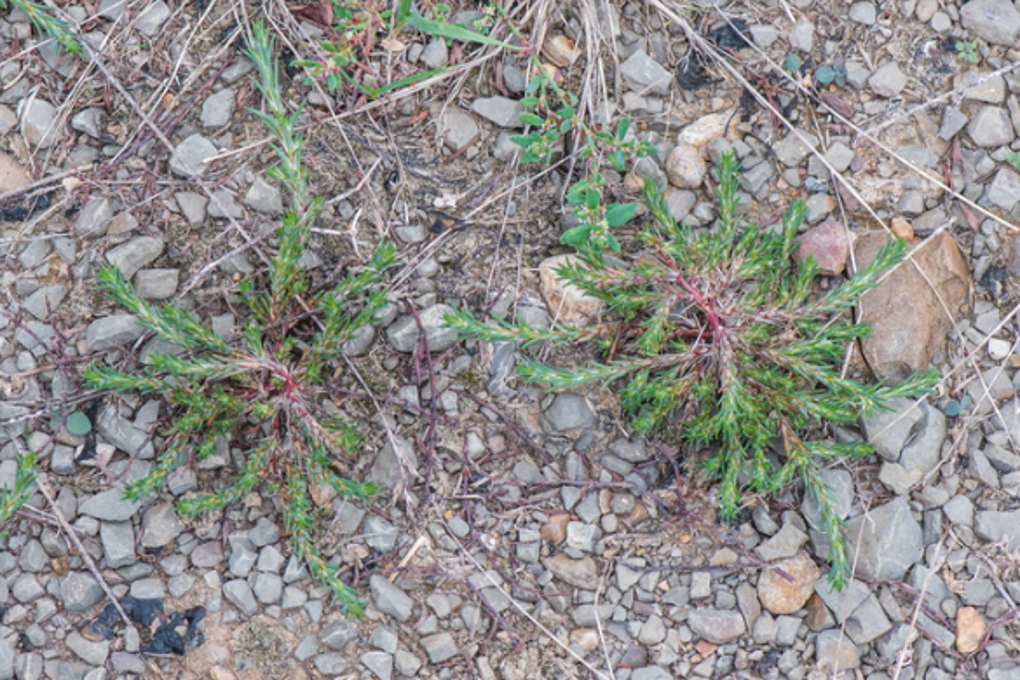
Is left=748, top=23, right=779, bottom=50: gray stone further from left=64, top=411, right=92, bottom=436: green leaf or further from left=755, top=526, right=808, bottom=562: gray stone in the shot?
left=64, top=411, right=92, bottom=436: green leaf

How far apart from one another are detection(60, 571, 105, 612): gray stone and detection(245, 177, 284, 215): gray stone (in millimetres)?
1626

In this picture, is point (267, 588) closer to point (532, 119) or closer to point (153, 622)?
point (153, 622)

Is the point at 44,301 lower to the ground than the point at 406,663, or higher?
higher

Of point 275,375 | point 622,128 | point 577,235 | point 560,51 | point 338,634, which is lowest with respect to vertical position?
point 338,634

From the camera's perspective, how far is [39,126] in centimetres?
385

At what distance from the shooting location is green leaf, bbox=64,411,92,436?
3.75 metres

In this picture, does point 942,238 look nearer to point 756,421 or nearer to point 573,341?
point 756,421

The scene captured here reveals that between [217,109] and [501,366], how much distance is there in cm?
159

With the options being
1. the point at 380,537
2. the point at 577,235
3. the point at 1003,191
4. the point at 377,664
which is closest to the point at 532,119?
the point at 577,235

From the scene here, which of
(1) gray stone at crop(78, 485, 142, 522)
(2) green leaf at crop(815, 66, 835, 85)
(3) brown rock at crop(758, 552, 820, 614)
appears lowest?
(3) brown rock at crop(758, 552, 820, 614)

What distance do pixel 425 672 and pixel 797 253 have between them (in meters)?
2.31

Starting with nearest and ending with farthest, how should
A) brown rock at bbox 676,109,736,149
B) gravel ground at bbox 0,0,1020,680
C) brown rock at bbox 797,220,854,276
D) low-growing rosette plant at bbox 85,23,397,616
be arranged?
low-growing rosette plant at bbox 85,23,397,616 < gravel ground at bbox 0,0,1020,680 < brown rock at bbox 797,220,854,276 < brown rock at bbox 676,109,736,149

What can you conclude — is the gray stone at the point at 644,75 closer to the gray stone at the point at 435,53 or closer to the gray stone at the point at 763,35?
the gray stone at the point at 763,35

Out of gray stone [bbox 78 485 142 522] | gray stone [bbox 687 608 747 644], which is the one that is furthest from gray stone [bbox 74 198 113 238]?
gray stone [bbox 687 608 747 644]
